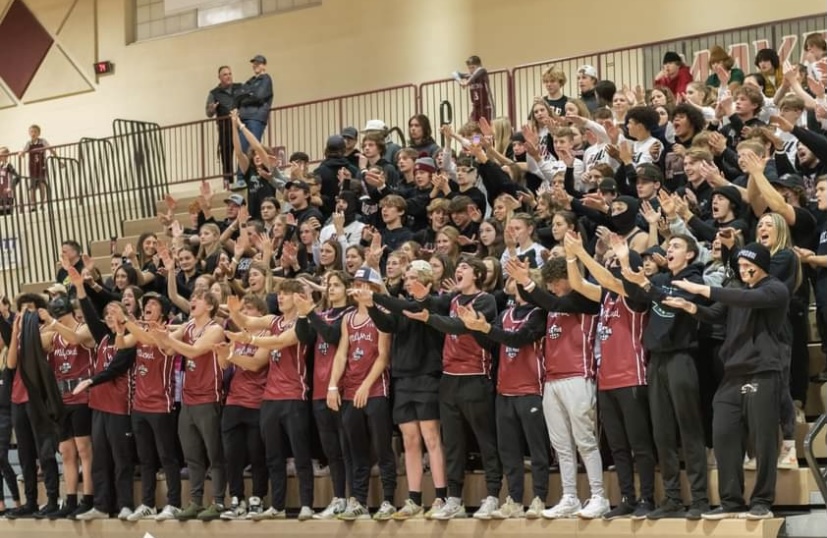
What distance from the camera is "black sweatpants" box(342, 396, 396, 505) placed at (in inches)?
391

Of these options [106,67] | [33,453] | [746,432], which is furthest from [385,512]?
[106,67]

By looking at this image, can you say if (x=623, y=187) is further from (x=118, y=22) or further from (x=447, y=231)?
(x=118, y=22)

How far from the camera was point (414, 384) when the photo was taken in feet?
32.1

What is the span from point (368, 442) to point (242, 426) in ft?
4.03

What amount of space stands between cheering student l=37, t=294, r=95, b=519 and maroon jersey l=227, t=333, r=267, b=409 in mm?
1734

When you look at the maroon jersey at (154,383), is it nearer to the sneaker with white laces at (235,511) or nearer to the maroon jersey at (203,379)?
the maroon jersey at (203,379)

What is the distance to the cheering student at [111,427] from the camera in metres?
11.4

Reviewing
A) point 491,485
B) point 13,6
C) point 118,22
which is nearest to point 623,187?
point 491,485

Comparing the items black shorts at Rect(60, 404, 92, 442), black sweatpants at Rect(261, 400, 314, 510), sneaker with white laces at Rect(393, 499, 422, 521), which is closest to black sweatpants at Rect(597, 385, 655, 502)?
sneaker with white laces at Rect(393, 499, 422, 521)

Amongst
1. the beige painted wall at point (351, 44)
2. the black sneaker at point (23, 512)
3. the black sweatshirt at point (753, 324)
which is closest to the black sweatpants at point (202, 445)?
the black sneaker at point (23, 512)

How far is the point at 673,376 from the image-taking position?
8445mm

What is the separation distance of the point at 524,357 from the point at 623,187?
6.39ft

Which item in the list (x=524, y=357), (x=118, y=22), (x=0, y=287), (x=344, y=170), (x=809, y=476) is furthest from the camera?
(x=118, y=22)

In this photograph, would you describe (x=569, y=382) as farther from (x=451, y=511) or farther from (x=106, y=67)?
(x=106, y=67)
